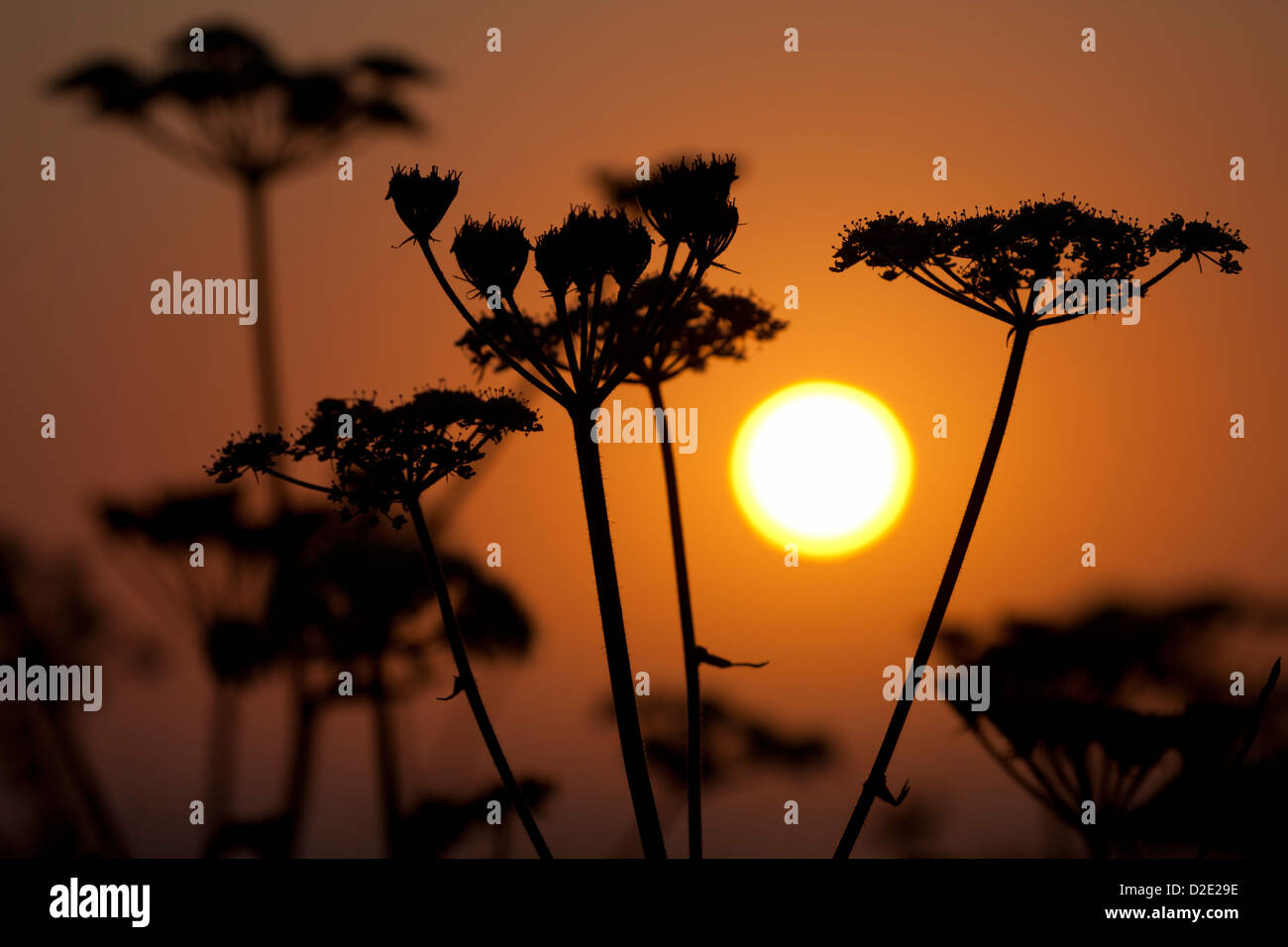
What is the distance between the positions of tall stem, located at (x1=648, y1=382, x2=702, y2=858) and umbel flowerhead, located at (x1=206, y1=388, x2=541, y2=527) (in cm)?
146

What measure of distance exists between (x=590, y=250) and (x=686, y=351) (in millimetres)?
2994

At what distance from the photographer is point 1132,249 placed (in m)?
7.12

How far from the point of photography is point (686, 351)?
30.1 feet

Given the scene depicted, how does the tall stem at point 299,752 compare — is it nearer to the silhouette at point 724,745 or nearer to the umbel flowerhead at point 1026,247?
the silhouette at point 724,745

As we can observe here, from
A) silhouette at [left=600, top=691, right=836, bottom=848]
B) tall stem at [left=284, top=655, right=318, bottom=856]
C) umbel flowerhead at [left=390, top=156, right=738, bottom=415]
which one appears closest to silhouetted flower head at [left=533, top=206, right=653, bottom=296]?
umbel flowerhead at [left=390, top=156, right=738, bottom=415]

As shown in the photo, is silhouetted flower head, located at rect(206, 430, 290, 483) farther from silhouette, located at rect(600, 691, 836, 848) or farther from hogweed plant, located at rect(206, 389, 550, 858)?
silhouette, located at rect(600, 691, 836, 848)

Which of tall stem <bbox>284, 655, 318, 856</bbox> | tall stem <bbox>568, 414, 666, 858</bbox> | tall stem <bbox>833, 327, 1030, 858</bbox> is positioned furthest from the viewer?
tall stem <bbox>284, 655, 318, 856</bbox>

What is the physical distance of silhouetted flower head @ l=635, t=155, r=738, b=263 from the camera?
6.30m

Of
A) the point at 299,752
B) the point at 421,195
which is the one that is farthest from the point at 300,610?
the point at 421,195

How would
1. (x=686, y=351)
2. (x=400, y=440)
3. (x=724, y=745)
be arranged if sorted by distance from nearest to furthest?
(x=400, y=440) → (x=686, y=351) → (x=724, y=745)

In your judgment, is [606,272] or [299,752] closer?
[606,272]

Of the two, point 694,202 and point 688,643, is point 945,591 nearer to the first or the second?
point 688,643
